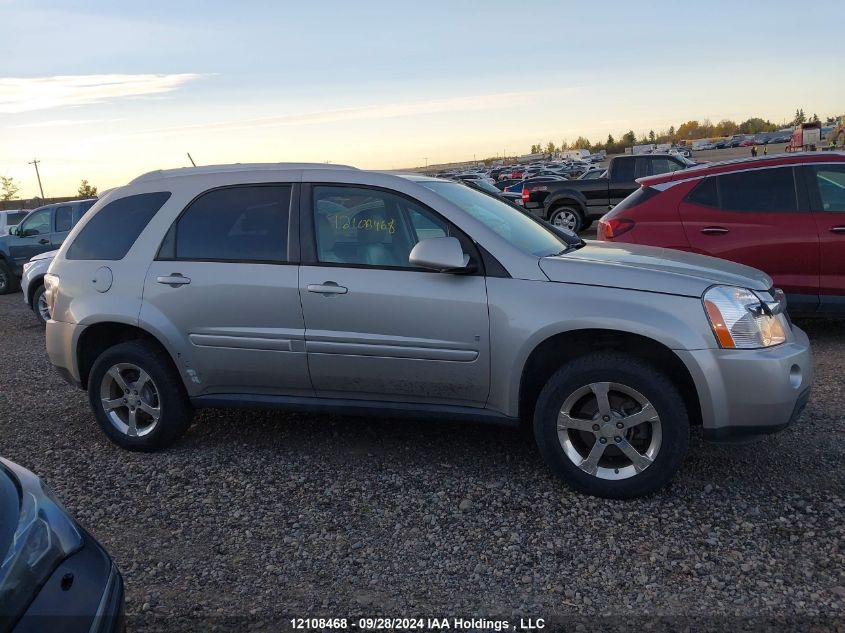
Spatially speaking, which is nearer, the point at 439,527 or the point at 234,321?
the point at 439,527

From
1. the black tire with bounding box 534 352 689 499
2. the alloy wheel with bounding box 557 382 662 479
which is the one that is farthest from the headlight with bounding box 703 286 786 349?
the alloy wheel with bounding box 557 382 662 479

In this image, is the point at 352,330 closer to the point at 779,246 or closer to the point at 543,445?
the point at 543,445

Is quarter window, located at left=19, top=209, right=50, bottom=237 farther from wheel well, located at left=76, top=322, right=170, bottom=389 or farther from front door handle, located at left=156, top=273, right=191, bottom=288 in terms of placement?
front door handle, located at left=156, top=273, right=191, bottom=288

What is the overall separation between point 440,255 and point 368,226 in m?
0.64

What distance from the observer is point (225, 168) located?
4.99m

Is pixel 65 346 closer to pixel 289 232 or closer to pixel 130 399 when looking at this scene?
pixel 130 399

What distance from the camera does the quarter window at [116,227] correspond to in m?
4.93

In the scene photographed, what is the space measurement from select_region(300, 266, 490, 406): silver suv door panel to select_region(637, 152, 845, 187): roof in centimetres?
392

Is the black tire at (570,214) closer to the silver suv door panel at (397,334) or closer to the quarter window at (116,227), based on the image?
the quarter window at (116,227)

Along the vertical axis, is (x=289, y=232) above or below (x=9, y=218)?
below

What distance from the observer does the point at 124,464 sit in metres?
4.85

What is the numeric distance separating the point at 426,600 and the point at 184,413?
235 cm

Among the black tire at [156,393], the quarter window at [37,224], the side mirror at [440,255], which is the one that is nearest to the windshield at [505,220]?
the side mirror at [440,255]

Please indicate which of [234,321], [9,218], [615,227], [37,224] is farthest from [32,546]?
[9,218]
